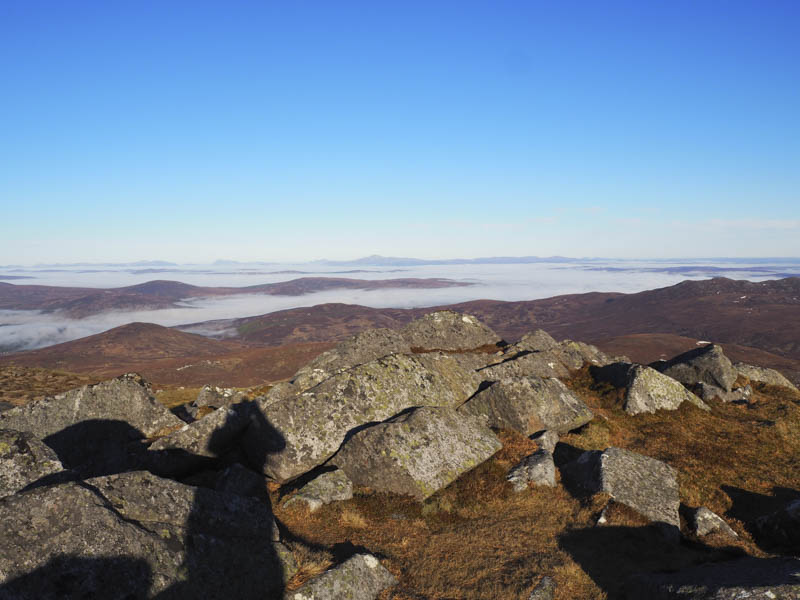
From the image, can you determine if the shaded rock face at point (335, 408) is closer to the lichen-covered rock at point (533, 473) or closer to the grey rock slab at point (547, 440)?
the grey rock slab at point (547, 440)

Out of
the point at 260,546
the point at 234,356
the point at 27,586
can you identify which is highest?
the point at 27,586

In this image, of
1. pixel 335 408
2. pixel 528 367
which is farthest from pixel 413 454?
pixel 528 367

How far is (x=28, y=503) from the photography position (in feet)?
27.1

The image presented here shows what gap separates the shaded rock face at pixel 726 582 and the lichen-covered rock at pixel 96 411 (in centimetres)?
1863

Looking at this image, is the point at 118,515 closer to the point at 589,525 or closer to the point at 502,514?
the point at 502,514

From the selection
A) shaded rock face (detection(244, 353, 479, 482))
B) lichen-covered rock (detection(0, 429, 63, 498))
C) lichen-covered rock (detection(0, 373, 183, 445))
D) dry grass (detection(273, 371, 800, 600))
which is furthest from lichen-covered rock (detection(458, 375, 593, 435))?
lichen-covered rock (detection(0, 429, 63, 498))

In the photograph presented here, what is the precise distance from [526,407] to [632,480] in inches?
213

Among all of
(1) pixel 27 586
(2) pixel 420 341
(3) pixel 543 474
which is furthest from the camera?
(2) pixel 420 341

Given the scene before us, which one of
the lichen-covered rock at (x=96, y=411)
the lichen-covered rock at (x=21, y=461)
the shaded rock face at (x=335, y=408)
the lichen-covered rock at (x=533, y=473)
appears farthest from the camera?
the lichen-covered rock at (x=96, y=411)

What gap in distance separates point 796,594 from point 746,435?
17.4 meters

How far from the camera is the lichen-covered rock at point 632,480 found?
14297mm

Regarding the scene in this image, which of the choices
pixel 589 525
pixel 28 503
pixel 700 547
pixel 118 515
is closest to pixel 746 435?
pixel 700 547

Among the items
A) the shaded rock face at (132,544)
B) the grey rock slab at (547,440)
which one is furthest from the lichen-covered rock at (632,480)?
the shaded rock face at (132,544)

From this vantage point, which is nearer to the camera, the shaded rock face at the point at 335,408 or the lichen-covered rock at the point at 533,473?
the lichen-covered rock at the point at 533,473
